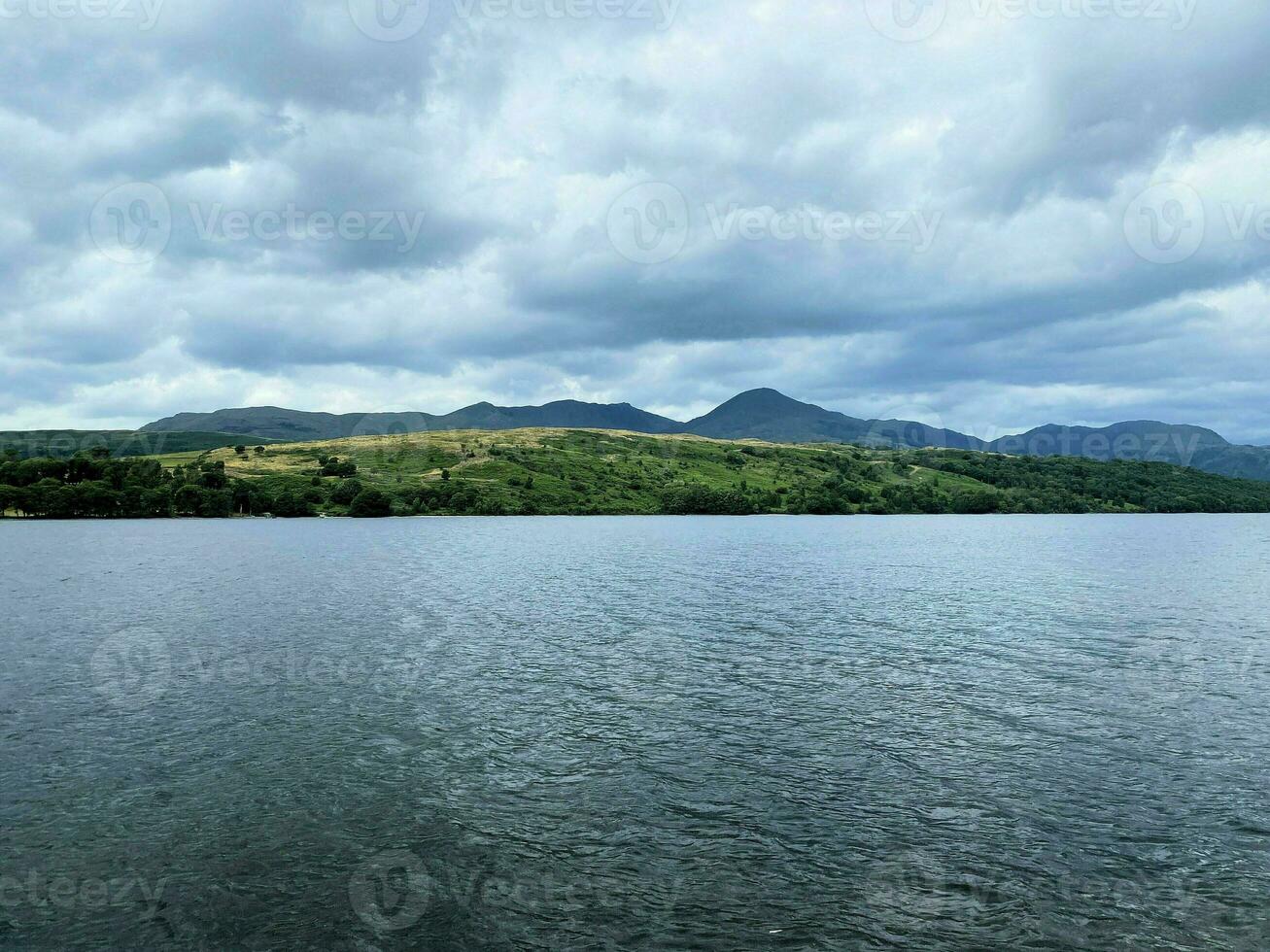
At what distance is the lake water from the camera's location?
19.1 meters

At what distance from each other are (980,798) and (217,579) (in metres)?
95.9

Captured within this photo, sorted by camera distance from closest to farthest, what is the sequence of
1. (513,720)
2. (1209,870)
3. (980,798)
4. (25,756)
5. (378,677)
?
(1209,870), (980,798), (25,756), (513,720), (378,677)

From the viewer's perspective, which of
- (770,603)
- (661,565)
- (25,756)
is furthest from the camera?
(661,565)

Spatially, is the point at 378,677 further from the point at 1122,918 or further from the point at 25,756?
the point at 1122,918

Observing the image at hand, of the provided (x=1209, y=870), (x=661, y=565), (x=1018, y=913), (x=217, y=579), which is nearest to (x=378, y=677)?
(x=1018, y=913)

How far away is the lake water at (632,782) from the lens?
19136 millimetres

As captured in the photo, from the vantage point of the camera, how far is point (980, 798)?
87.7ft

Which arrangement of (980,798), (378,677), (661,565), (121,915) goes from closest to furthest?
(121,915)
(980,798)
(378,677)
(661,565)

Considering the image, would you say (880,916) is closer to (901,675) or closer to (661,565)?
(901,675)

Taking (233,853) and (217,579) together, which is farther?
(217,579)

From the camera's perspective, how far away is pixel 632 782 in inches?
1112

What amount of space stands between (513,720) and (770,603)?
153ft

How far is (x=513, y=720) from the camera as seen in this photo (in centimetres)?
3581

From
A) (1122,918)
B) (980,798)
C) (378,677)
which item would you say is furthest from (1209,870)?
(378,677)
